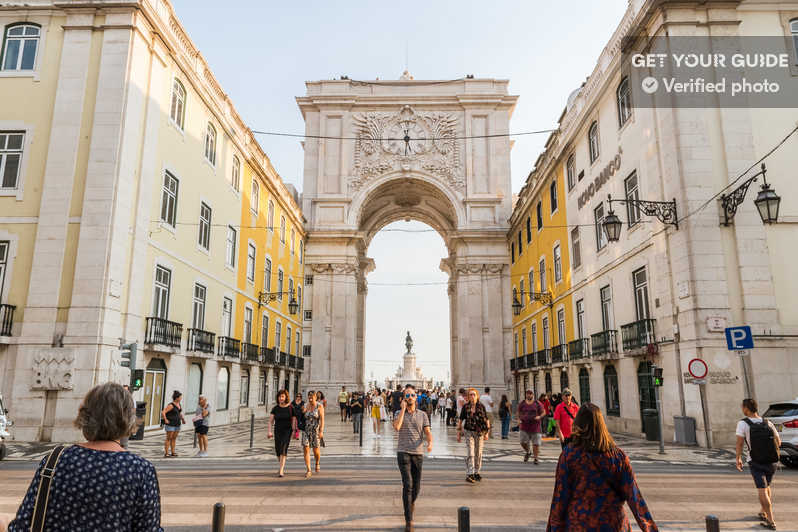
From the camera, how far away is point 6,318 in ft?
50.6

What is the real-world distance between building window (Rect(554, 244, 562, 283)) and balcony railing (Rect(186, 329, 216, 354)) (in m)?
16.8

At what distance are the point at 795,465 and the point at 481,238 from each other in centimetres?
3124

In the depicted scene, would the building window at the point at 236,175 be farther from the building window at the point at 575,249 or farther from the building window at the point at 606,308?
the building window at the point at 606,308

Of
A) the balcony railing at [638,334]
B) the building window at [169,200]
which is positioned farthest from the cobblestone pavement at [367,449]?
the building window at [169,200]

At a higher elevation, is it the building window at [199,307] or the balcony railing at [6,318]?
the building window at [199,307]

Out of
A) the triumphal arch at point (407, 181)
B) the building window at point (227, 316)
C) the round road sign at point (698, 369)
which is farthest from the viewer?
the triumphal arch at point (407, 181)

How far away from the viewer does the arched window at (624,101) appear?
19.4 m

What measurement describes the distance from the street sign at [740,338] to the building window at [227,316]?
19.8 metres

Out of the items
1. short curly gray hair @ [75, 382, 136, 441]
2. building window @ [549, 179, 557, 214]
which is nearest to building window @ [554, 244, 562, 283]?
building window @ [549, 179, 557, 214]

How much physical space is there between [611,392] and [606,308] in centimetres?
326

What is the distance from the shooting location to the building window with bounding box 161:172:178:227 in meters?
19.1

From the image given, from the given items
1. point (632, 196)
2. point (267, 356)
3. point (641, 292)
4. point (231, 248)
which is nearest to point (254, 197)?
point (231, 248)

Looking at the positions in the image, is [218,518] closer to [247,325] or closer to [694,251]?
[694,251]

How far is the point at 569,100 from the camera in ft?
109
